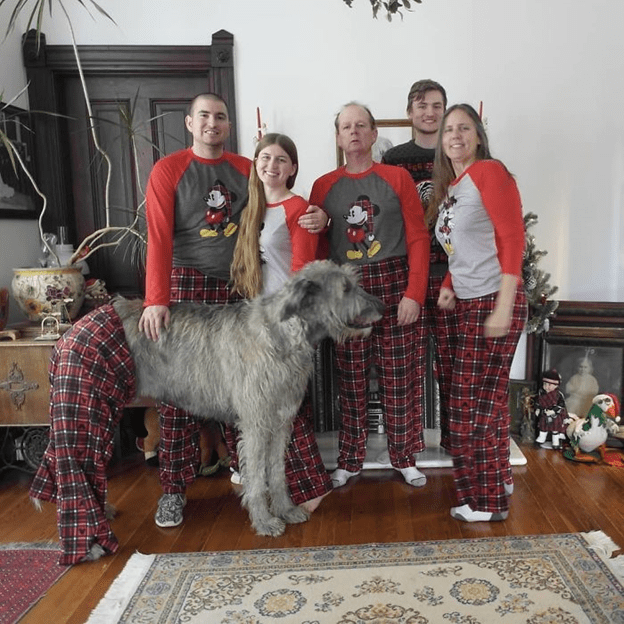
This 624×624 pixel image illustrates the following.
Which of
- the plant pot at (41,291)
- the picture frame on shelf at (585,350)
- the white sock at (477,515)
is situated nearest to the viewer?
the white sock at (477,515)

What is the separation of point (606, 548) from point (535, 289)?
4.74 feet

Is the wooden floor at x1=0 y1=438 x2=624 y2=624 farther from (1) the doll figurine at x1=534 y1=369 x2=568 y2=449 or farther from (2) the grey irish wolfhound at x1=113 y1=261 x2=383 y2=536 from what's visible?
(2) the grey irish wolfhound at x1=113 y1=261 x2=383 y2=536

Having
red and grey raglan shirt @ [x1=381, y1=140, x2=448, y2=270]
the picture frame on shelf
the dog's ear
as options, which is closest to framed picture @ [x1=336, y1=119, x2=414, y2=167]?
red and grey raglan shirt @ [x1=381, y1=140, x2=448, y2=270]

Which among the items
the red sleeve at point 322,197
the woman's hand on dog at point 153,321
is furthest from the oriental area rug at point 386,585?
the red sleeve at point 322,197

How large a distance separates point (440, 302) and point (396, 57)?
1.82 m

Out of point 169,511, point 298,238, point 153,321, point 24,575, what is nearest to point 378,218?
point 298,238

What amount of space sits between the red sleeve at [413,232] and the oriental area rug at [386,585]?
1.05 m

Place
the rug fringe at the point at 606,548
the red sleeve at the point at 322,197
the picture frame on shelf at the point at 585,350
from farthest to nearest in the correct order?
the picture frame on shelf at the point at 585,350, the red sleeve at the point at 322,197, the rug fringe at the point at 606,548

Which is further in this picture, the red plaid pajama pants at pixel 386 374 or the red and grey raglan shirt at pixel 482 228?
the red plaid pajama pants at pixel 386 374

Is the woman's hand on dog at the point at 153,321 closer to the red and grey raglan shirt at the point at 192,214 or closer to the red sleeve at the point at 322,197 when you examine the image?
the red and grey raglan shirt at the point at 192,214

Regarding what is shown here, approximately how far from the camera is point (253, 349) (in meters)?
2.16

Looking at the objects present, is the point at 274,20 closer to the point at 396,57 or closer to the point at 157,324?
the point at 396,57

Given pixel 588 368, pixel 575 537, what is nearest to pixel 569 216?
pixel 588 368

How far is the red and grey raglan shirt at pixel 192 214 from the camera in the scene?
2.25 meters
